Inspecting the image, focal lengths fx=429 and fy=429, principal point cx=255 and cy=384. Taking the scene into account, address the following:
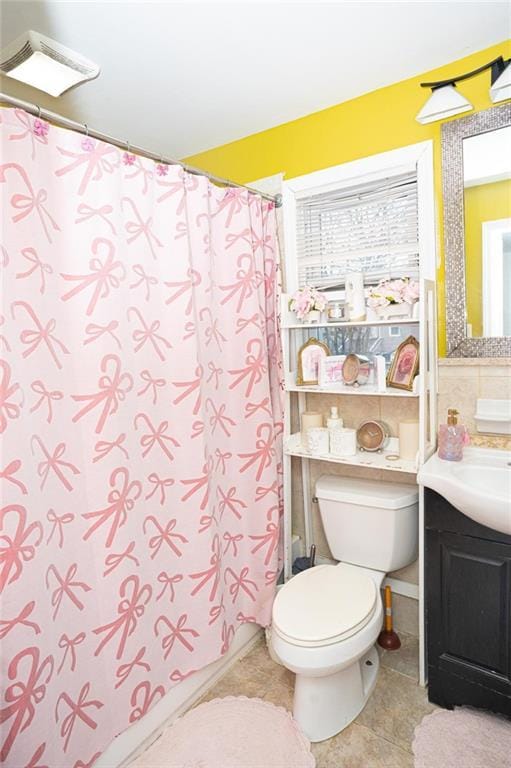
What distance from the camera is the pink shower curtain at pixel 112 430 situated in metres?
1.15

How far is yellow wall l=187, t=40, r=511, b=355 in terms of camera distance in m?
1.69

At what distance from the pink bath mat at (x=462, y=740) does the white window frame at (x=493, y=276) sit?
141cm

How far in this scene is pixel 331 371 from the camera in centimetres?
194

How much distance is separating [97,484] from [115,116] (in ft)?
5.84

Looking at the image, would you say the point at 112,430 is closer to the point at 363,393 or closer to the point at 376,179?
the point at 363,393

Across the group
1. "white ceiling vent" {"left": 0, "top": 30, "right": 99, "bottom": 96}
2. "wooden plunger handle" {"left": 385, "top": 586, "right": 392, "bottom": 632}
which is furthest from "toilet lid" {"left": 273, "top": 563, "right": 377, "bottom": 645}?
"white ceiling vent" {"left": 0, "top": 30, "right": 99, "bottom": 96}

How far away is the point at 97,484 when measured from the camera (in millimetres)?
1330

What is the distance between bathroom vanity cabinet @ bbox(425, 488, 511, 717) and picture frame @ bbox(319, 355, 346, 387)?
62cm

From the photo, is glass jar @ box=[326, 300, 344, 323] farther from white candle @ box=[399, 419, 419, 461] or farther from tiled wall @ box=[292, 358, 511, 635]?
white candle @ box=[399, 419, 419, 461]

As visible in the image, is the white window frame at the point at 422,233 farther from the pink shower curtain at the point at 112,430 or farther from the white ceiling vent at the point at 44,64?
the white ceiling vent at the point at 44,64

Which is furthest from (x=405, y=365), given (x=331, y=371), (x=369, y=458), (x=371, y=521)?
(x=371, y=521)

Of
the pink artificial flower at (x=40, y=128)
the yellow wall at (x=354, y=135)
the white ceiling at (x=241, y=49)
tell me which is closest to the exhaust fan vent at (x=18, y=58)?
the white ceiling at (x=241, y=49)

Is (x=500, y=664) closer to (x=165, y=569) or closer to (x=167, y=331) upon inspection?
(x=165, y=569)

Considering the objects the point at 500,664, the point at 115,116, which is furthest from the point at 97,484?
the point at 115,116
